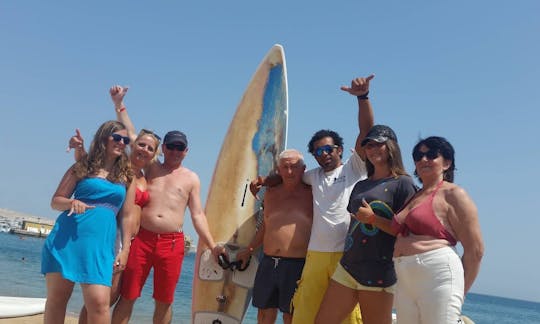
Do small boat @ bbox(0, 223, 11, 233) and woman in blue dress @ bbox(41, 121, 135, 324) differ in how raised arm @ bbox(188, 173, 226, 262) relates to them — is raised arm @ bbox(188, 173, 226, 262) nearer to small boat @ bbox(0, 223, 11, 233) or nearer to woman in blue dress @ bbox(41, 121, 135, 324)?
woman in blue dress @ bbox(41, 121, 135, 324)

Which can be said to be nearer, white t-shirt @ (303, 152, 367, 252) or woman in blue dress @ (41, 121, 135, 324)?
woman in blue dress @ (41, 121, 135, 324)

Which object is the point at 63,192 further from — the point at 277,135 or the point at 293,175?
the point at 277,135

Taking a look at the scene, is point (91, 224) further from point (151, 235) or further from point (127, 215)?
point (151, 235)

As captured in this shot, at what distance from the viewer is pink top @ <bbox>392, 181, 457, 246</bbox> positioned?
2494mm

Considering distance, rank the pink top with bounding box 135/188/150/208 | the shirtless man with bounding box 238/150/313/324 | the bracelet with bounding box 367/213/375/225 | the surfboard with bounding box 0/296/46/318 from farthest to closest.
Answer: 1. the surfboard with bounding box 0/296/46/318
2. the pink top with bounding box 135/188/150/208
3. the shirtless man with bounding box 238/150/313/324
4. the bracelet with bounding box 367/213/375/225

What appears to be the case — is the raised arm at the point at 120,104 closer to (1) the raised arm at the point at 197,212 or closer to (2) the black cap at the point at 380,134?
(1) the raised arm at the point at 197,212

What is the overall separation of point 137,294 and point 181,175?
3.57 ft

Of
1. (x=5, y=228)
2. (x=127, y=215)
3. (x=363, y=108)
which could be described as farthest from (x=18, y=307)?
(x=5, y=228)

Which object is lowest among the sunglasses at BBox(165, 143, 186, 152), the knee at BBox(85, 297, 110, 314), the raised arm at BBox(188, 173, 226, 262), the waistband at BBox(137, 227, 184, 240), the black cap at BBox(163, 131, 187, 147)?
the knee at BBox(85, 297, 110, 314)

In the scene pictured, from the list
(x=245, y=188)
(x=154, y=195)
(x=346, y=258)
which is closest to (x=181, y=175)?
(x=154, y=195)

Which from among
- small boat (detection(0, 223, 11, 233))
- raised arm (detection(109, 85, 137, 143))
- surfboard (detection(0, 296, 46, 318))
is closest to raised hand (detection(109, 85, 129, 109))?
raised arm (detection(109, 85, 137, 143))

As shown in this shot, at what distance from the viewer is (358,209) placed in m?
3.00

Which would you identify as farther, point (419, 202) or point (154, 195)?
point (154, 195)

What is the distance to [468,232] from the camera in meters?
2.40
